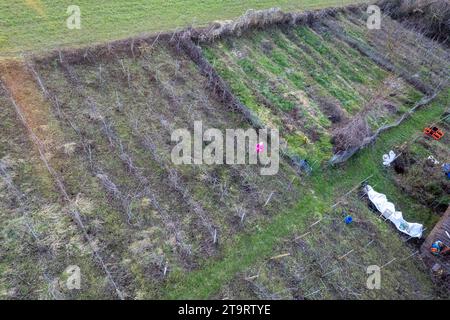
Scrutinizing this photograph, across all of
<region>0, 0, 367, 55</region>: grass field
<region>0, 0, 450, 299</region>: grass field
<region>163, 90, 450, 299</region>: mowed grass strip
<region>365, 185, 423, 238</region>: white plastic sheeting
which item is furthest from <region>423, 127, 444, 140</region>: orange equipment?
<region>0, 0, 367, 55</region>: grass field

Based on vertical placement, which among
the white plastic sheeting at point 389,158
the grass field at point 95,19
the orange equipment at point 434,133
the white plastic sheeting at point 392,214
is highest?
the grass field at point 95,19

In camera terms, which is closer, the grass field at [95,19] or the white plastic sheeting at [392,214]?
the white plastic sheeting at [392,214]

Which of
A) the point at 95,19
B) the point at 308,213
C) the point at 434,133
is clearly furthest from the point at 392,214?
the point at 95,19

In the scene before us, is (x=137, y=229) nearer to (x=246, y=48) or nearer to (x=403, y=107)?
(x=246, y=48)

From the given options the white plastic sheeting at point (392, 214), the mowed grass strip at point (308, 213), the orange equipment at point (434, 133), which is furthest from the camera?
the orange equipment at point (434, 133)

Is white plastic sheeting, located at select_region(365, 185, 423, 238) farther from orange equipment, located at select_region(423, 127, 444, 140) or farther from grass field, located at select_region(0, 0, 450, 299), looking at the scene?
orange equipment, located at select_region(423, 127, 444, 140)

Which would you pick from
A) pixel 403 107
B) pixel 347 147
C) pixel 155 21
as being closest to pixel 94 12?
pixel 155 21

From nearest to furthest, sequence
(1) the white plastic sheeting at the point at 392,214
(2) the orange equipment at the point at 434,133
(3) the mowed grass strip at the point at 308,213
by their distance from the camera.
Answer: (3) the mowed grass strip at the point at 308,213
(1) the white plastic sheeting at the point at 392,214
(2) the orange equipment at the point at 434,133

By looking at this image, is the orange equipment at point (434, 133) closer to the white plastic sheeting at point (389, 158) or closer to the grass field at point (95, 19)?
the white plastic sheeting at point (389, 158)

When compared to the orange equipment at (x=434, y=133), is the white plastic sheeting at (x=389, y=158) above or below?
below

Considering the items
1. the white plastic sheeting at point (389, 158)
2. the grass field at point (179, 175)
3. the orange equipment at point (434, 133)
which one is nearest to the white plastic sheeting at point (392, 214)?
the grass field at point (179, 175)
